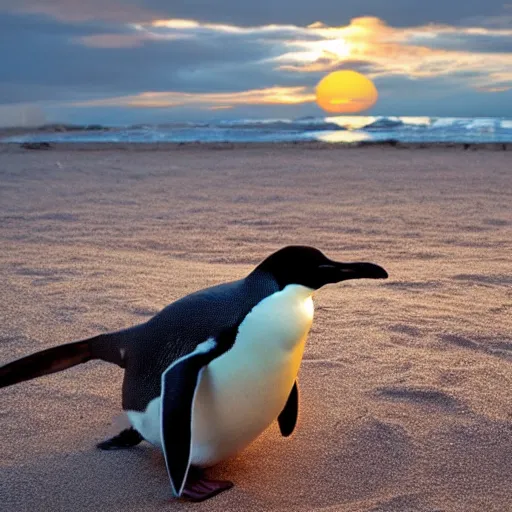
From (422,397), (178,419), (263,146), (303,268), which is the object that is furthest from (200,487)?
→ (263,146)

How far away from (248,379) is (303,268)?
393 millimetres

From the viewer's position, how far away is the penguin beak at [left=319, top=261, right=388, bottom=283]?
7.90ft

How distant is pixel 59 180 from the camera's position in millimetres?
11297

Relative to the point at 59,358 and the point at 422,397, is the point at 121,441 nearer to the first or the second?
the point at 59,358

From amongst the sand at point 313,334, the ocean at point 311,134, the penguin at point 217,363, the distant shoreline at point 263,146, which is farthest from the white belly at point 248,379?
the ocean at point 311,134

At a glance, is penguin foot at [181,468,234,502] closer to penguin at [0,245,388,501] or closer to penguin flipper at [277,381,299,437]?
penguin at [0,245,388,501]

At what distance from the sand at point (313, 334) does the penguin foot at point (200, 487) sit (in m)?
0.04

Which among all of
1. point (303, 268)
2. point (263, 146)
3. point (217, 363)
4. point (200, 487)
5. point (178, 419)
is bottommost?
point (200, 487)

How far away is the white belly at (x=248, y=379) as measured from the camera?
90.4 inches

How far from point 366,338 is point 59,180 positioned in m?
8.38

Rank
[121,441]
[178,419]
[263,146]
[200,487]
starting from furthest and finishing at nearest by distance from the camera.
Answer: [263,146], [121,441], [200,487], [178,419]

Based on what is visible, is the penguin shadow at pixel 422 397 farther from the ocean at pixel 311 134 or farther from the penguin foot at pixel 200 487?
the ocean at pixel 311 134

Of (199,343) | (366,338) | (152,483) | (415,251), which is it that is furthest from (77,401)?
(415,251)

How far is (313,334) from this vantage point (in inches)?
156
